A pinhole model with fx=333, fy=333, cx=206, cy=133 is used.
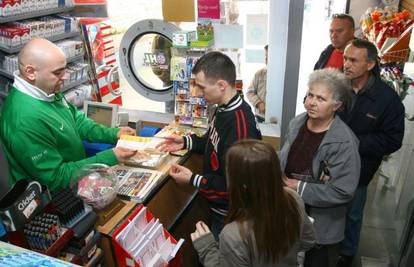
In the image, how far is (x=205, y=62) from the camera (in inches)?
80.7

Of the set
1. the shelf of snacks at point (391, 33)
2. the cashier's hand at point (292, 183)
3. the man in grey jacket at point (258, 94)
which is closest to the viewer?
the cashier's hand at point (292, 183)

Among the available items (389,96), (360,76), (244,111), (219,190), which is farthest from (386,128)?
(219,190)

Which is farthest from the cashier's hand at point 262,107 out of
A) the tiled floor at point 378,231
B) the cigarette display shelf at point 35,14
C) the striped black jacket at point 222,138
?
the cigarette display shelf at point 35,14

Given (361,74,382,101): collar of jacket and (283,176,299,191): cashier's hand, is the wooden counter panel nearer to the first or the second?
(283,176,299,191): cashier's hand

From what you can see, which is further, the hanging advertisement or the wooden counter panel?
the hanging advertisement

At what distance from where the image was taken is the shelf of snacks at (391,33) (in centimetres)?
370

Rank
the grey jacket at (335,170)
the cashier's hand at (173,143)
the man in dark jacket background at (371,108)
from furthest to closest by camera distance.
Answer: the cashier's hand at (173,143) → the man in dark jacket background at (371,108) → the grey jacket at (335,170)

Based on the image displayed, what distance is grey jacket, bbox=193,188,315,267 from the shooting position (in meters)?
1.37

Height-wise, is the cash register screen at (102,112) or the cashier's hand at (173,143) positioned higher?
the cash register screen at (102,112)

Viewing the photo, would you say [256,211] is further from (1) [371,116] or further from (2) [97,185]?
(1) [371,116]

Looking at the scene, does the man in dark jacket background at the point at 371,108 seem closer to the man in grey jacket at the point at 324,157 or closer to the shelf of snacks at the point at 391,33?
the man in grey jacket at the point at 324,157

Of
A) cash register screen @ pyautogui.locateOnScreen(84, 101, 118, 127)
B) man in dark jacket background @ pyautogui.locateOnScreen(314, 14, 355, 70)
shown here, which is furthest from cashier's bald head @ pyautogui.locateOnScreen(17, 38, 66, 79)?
man in dark jacket background @ pyautogui.locateOnScreen(314, 14, 355, 70)

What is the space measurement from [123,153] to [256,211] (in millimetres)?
1138

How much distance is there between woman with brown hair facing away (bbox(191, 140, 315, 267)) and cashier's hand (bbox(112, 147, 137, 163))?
0.99m
